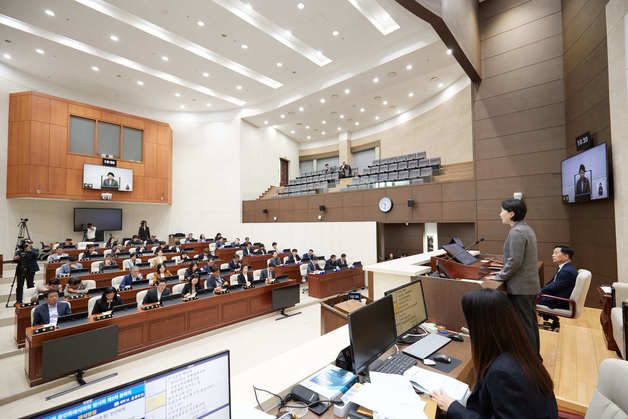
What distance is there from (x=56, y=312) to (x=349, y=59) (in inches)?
424

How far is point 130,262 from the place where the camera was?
25.8 feet

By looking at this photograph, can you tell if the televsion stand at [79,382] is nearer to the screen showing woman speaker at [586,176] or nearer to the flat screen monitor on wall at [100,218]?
the screen showing woman speaker at [586,176]

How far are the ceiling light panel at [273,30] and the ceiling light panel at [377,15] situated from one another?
7.64 ft

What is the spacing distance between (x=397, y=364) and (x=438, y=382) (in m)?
0.24

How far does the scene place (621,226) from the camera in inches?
163

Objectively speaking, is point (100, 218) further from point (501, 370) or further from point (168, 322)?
point (501, 370)

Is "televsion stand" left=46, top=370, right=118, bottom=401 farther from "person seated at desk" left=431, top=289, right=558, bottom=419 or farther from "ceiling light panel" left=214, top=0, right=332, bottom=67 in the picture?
"ceiling light panel" left=214, top=0, right=332, bottom=67

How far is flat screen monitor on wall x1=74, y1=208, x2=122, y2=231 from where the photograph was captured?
1233 cm

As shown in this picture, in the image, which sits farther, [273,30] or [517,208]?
[273,30]

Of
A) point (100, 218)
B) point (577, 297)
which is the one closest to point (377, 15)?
point (577, 297)

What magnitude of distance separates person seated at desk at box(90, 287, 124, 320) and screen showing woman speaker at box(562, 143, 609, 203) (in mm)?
7957

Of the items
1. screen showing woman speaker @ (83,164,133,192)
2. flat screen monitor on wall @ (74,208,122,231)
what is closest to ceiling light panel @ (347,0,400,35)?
screen showing woman speaker @ (83,164,133,192)

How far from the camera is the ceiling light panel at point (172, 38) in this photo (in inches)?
324

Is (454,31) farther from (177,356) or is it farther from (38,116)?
(38,116)
